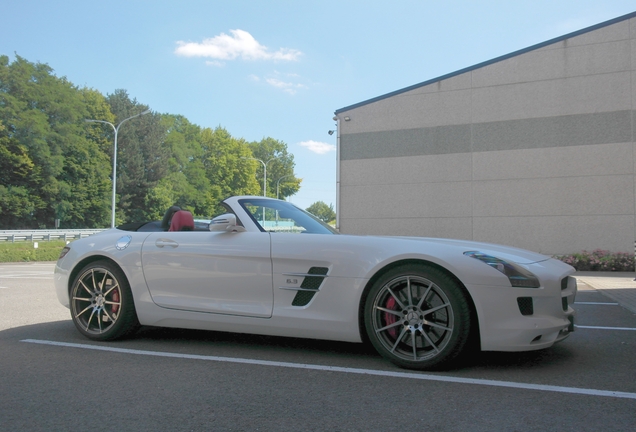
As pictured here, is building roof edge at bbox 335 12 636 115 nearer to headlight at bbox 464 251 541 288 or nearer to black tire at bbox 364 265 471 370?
headlight at bbox 464 251 541 288

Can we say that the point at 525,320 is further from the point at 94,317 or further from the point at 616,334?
the point at 94,317

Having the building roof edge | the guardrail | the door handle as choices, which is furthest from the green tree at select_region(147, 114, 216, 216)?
the door handle

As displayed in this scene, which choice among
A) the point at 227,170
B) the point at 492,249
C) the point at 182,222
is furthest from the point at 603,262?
the point at 227,170

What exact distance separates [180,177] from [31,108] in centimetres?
2019

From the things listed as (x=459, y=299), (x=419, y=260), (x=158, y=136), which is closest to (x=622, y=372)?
(x=459, y=299)

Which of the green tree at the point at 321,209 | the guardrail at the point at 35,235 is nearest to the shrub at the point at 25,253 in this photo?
the guardrail at the point at 35,235

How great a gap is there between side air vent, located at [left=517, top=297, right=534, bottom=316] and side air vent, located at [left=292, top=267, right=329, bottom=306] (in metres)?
1.38

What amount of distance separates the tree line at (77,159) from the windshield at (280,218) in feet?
156

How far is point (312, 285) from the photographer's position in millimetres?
4305

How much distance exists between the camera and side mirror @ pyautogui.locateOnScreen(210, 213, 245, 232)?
4.57 meters

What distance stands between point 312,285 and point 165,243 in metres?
1.46

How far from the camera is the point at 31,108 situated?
5381 cm

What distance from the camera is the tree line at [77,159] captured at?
51.5m

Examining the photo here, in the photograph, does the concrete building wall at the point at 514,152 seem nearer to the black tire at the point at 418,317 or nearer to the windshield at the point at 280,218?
the windshield at the point at 280,218
